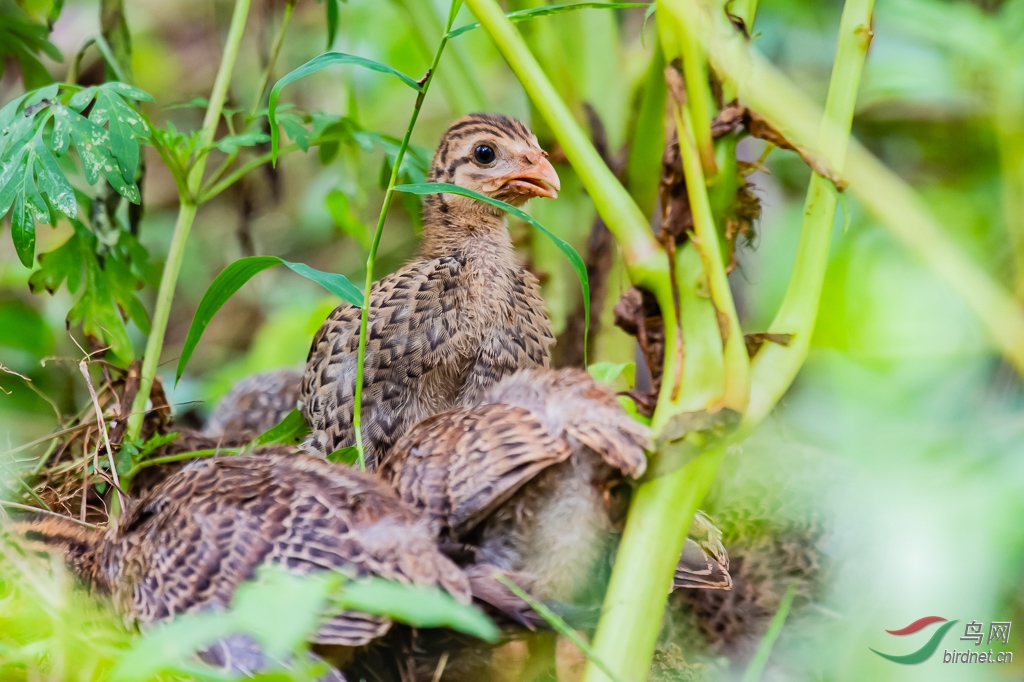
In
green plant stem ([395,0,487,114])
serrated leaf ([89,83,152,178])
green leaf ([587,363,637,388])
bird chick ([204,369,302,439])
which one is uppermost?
green plant stem ([395,0,487,114])

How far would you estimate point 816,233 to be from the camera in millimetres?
1311

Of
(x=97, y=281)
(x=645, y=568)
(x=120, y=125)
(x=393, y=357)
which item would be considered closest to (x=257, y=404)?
(x=97, y=281)

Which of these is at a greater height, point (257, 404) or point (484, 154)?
point (484, 154)

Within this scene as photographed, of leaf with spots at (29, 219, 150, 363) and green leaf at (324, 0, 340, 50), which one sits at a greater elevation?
green leaf at (324, 0, 340, 50)

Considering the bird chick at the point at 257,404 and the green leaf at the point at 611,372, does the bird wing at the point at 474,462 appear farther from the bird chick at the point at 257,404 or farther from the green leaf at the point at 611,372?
the bird chick at the point at 257,404

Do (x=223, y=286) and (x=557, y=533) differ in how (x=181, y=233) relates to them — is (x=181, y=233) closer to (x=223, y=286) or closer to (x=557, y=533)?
(x=223, y=286)

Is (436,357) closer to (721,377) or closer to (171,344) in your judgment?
(721,377)

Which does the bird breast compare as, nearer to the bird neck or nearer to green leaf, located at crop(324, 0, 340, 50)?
the bird neck

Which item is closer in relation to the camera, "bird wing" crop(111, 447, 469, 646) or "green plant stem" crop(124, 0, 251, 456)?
"bird wing" crop(111, 447, 469, 646)

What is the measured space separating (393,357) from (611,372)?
0.45 meters

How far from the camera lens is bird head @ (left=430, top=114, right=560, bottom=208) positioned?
6.47 feet

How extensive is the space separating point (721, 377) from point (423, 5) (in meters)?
1.56

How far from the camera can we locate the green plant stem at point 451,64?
7.64 ft

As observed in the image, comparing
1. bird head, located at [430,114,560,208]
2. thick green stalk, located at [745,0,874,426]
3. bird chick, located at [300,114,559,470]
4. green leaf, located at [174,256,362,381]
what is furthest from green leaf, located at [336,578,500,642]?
bird head, located at [430,114,560,208]
